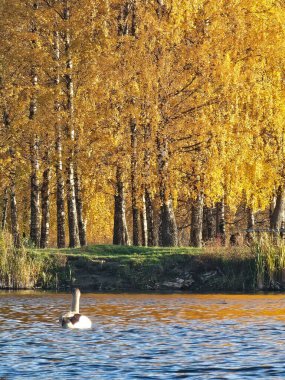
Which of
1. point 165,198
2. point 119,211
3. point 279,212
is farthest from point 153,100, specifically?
point 279,212

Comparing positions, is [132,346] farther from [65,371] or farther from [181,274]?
[181,274]

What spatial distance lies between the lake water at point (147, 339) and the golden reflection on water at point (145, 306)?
0.03 m

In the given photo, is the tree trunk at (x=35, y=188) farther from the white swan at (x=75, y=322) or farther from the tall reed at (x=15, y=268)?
the white swan at (x=75, y=322)

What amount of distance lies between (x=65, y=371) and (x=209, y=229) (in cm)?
3248

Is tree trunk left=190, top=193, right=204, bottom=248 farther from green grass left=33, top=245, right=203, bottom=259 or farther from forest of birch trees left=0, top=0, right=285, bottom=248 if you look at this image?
green grass left=33, top=245, right=203, bottom=259

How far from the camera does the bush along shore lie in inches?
1357

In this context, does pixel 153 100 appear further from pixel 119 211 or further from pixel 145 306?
pixel 145 306

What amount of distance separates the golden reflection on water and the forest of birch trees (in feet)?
31.1

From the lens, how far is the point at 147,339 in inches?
765

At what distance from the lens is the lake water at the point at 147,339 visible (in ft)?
49.9

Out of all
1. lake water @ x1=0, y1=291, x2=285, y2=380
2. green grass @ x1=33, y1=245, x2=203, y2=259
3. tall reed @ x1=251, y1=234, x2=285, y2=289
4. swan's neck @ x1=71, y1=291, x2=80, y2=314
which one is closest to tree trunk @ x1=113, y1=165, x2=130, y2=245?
green grass @ x1=33, y1=245, x2=203, y2=259

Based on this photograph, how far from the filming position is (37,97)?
140ft

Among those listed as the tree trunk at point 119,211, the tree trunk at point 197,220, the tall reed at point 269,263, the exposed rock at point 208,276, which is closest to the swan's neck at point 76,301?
the tall reed at point 269,263

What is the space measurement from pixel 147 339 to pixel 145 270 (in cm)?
1634
